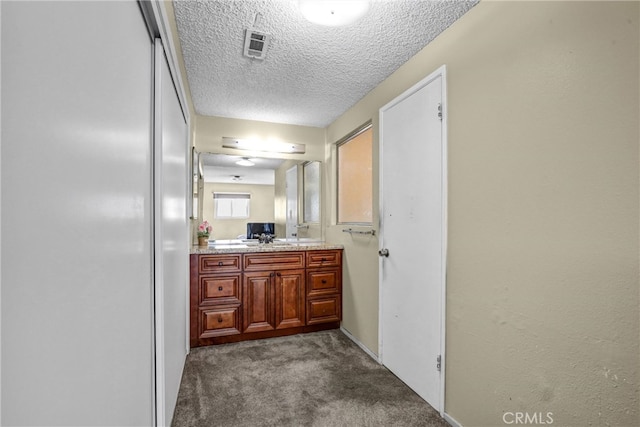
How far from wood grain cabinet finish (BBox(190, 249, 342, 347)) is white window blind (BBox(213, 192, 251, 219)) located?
27.0 inches

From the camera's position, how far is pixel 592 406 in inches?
42.2

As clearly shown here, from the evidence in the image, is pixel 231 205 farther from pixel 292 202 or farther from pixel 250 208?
pixel 292 202

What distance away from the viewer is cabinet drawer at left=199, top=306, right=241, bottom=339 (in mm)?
2697

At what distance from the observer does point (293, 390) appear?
2016mm

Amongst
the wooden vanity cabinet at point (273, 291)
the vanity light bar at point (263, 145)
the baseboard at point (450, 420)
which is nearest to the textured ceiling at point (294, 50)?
the vanity light bar at point (263, 145)

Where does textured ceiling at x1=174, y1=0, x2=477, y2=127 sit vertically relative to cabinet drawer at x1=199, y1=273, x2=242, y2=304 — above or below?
above

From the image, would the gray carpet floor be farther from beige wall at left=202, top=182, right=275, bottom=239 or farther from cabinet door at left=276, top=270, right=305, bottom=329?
beige wall at left=202, top=182, right=275, bottom=239

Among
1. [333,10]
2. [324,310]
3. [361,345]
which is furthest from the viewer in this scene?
Answer: [324,310]

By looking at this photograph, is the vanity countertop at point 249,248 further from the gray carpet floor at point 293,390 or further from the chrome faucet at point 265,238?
the gray carpet floor at point 293,390

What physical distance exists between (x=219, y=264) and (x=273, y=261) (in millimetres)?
502

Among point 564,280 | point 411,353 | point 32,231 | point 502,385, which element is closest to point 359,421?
point 411,353

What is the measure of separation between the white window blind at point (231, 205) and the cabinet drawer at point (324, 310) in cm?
125
